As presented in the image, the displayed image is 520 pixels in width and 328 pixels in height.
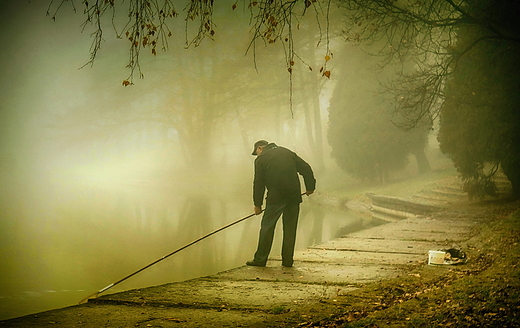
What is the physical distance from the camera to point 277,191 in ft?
21.6

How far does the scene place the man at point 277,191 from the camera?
6582 millimetres

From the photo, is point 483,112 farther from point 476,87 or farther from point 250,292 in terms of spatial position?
point 250,292

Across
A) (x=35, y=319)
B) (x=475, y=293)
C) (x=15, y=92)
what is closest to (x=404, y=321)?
Answer: (x=475, y=293)

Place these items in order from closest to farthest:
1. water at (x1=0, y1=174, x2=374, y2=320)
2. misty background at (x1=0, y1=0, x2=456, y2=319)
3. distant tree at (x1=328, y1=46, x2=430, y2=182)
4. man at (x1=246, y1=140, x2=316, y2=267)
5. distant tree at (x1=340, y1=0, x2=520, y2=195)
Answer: man at (x1=246, y1=140, x2=316, y2=267) → water at (x1=0, y1=174, x2=374, y2=320) → misty background at (x1=0, y1=0, x2=456, y2=319) → distant tree at (x1=340, y1=0, x2=520, y2=195) → distant tree at (x1=328, y1=46, x2=430, y2=182)

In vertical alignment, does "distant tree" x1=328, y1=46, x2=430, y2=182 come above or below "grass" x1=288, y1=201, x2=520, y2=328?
above

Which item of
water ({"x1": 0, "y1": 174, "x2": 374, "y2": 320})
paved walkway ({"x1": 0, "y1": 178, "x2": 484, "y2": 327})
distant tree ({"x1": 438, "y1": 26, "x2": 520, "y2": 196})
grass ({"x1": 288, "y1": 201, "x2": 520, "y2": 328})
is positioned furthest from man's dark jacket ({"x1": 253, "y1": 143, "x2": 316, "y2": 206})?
distant tree ({"x1": 438, "y1": 26, "x2": 520, "y2": 196})

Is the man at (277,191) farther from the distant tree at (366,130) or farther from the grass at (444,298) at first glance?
the distant tree at (366,130)

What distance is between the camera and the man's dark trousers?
6.59m

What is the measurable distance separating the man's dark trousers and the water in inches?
94.7

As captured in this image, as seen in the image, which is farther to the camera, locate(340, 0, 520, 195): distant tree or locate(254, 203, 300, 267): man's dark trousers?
locate(340, 0, 520, 195): distant tree

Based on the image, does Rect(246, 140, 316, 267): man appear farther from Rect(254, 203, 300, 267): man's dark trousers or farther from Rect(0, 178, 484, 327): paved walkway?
Rect(0, 178, 484, 327): paved walkway

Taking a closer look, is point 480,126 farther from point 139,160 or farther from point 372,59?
point 139,160

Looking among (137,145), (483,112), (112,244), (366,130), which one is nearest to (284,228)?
(112,244)

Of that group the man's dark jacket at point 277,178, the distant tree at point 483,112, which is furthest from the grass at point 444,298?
the distant tree at point 483,112
